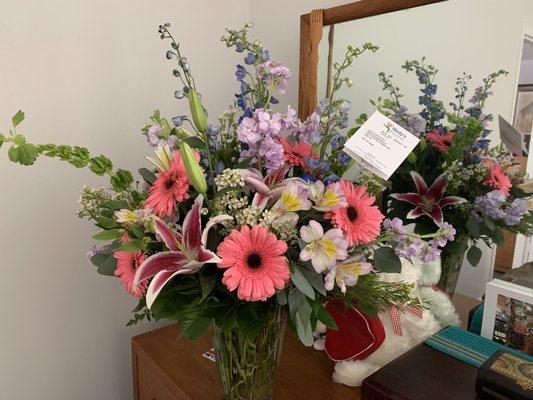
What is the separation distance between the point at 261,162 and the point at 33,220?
0.77 metres

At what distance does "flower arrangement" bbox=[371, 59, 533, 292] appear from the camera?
2.65 ft

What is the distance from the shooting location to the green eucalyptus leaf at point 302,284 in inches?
21.2

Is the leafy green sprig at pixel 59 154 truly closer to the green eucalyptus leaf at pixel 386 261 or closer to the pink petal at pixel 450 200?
the green eucalyptus leaf at pixel 386 261

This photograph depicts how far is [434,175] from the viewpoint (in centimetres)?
89

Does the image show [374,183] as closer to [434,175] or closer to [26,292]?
[434,175]

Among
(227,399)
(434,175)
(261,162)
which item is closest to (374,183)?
(261,162)

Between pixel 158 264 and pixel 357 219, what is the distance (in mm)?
267

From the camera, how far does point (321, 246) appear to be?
21.5 inches

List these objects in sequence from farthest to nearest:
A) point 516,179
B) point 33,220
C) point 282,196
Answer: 1. point 33,220
2. point 516,179
3. point 282,196

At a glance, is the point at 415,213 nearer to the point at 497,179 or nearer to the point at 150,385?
the point at 497,179

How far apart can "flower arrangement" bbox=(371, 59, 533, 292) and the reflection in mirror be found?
0.09 feet

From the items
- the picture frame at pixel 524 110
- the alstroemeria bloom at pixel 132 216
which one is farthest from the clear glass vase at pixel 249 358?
the picture frame at pixel 524 110

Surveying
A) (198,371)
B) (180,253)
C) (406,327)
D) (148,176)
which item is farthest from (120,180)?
(406,327)

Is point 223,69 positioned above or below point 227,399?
above
